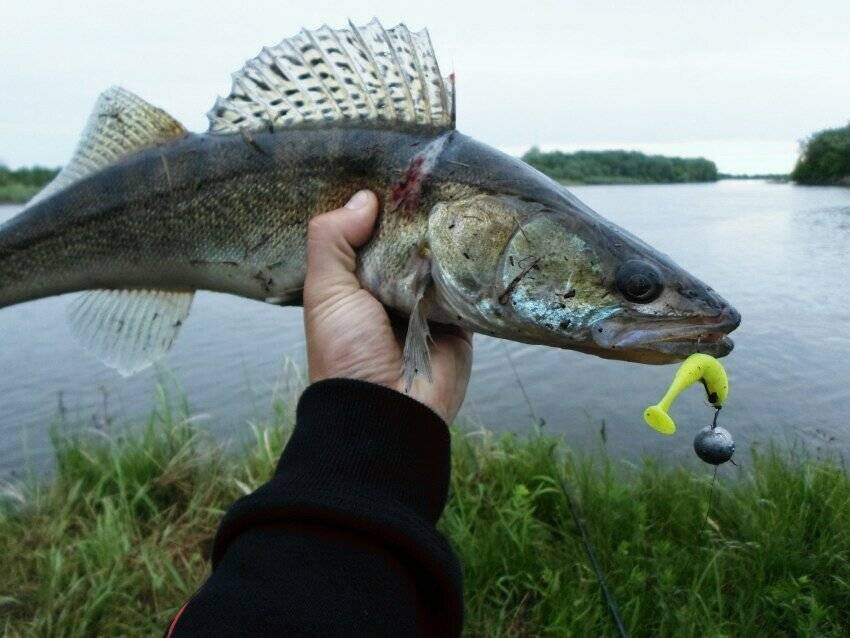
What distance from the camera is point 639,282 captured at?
7.29 feet

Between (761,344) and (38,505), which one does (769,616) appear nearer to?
(38,505)

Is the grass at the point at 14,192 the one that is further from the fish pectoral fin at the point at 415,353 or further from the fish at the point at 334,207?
the fish pectoral fin at the point at 415,353

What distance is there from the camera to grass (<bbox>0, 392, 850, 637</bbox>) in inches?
146

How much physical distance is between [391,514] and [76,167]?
7.51 ft

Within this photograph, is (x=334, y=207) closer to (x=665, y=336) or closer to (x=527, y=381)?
(x=665, y=336)

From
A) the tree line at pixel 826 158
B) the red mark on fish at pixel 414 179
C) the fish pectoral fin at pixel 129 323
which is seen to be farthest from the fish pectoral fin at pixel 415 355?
the tree line at pixel 826 158

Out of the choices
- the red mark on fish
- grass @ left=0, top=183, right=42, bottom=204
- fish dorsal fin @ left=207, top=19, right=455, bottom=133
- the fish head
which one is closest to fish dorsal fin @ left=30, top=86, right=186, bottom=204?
fish dorsal fin @ left=207, top=19, right=455, bottom=133

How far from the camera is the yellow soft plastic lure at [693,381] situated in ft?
6.49

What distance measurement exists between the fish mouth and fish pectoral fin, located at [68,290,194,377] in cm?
193

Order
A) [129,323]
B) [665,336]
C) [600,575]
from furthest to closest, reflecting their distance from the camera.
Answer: [600,575]
[129,323]
[665,336]

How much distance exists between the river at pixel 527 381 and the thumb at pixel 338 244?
3.17 m

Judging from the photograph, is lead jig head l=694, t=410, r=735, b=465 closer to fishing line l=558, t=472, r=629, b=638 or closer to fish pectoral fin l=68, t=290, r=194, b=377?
fishing line l=558, t=472, r=629, b=638

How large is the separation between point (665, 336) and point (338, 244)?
4.05 feet

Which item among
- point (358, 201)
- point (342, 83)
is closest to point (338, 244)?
point (358, 201)
